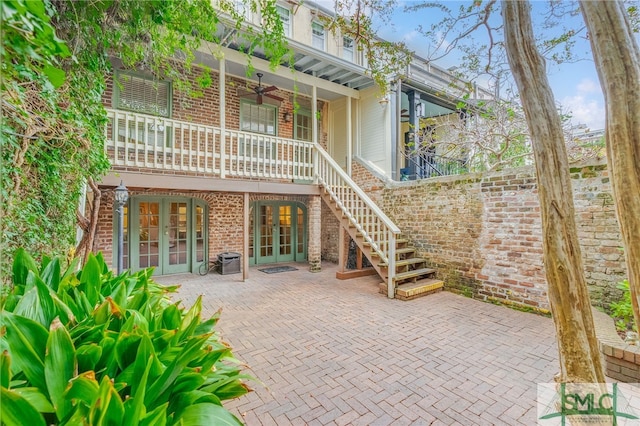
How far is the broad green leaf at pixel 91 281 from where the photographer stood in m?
2.24

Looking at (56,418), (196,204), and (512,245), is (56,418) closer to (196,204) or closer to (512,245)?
(512,245)

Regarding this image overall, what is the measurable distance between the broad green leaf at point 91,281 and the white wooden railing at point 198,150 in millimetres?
3252

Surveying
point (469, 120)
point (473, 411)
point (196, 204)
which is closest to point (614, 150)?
point (473, 411)

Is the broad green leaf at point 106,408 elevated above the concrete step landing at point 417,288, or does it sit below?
above

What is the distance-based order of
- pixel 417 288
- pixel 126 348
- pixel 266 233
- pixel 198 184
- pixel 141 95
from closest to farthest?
pixel 126 348, pixel 417 288, pixel 198 184, pixel 141 95, pixel 266 233

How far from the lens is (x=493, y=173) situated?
5.03m

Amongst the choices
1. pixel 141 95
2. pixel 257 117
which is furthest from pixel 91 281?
pixel 257 117

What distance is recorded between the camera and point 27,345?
1396mm

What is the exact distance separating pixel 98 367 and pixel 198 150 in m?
4.85

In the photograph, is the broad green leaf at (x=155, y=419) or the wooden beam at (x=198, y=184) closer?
the broad green leaf at (x=155, y=419)

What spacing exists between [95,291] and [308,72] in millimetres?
6943

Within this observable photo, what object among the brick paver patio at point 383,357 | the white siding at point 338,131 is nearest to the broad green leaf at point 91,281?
the brick paver patio at point 383,357

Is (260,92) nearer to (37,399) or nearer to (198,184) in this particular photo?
(198,184)

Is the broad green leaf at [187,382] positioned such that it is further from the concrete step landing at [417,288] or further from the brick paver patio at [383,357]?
the concrete step landing at [417,288]
